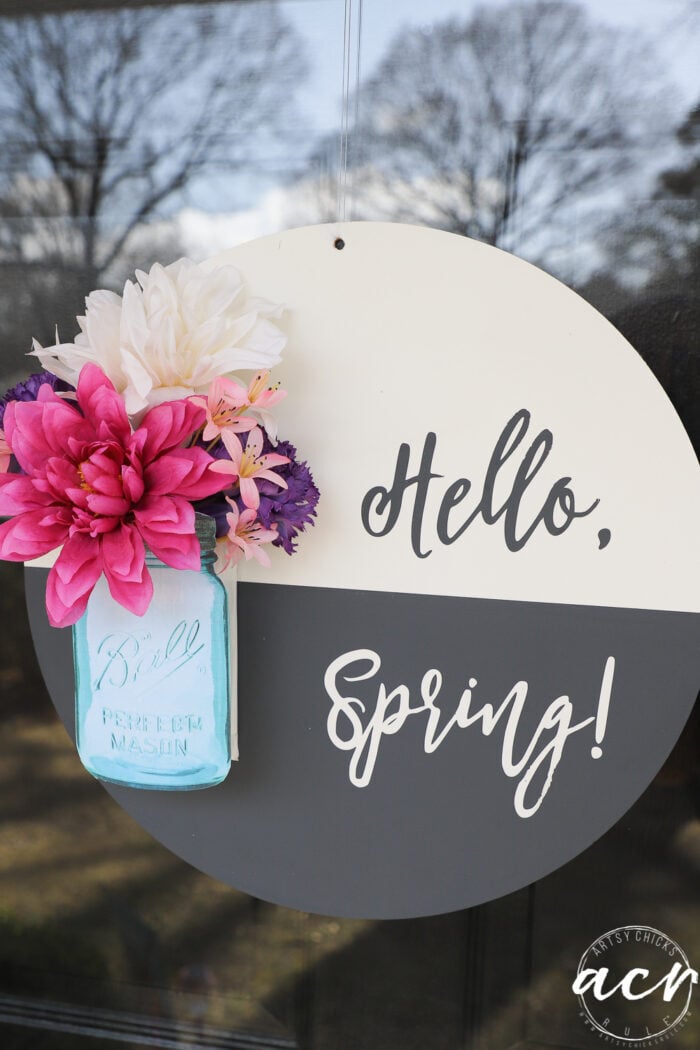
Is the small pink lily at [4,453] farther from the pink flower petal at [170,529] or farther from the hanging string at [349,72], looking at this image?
the hanging string at [349,72]

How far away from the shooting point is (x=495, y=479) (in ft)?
2.79

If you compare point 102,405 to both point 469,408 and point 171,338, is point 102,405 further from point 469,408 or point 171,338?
point 469,408

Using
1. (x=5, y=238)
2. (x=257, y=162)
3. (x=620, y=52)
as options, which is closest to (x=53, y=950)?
(x=5, y=238)

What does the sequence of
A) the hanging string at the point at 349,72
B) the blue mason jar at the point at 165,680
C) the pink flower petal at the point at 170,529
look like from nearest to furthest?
the pink flower petal at the point at 170,529
the blue mason jar at the point at 165,680
the hanging string at the point at 349,72

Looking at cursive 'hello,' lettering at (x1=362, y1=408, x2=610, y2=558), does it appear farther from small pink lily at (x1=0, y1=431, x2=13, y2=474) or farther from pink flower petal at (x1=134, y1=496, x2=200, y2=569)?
small pink lily at (x1=0, y1=431, x2=13, y2=474)

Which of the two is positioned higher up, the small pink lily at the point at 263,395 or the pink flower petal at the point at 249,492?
the small pink lily at the point at 263,395

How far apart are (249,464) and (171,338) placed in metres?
0.14

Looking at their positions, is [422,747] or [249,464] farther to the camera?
[422,747]

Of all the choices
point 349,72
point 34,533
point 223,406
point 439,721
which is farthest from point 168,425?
point 349,72

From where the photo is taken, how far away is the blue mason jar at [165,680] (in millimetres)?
823

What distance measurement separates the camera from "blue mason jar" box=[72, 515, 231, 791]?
0.82m

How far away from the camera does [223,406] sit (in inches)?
30.0

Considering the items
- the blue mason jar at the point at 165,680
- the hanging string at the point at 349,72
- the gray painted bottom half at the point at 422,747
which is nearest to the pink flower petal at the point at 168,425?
the blue mason jar at the point at 165,680

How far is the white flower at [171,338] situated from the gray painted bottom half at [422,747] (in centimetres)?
27
